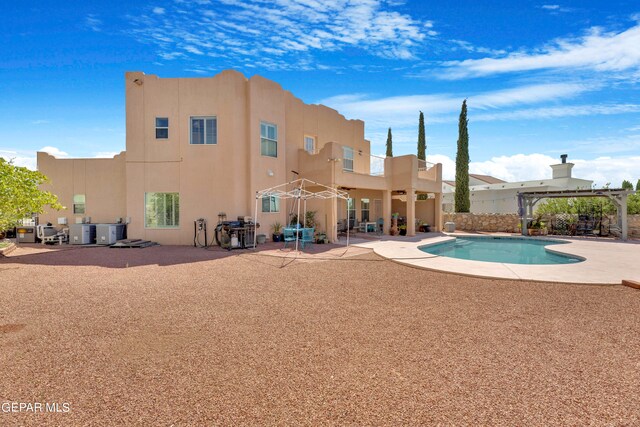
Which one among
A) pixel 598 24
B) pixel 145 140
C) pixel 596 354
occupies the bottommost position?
pixel 596 354

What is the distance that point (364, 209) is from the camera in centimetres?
2150

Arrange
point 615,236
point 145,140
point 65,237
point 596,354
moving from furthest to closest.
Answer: point 615,236 → point 65,237 → point 145,140 → point 596,354

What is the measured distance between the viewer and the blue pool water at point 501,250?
12.2 meters

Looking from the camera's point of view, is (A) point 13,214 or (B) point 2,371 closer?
(B) point 2,371

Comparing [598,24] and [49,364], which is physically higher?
[598,24]

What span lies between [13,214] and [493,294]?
52.6 ft

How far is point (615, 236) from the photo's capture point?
1769cm

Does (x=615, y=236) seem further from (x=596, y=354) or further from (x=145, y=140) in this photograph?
(x=145, y=140)

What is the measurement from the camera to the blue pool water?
40.1 feet

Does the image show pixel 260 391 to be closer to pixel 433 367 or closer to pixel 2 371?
pixel 433 367

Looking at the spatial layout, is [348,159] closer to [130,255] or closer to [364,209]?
[364,209]

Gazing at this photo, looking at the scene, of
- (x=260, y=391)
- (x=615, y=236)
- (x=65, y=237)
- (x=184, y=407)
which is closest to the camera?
(x=184, y=407)

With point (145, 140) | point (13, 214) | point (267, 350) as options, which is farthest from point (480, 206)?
point (13, 214)

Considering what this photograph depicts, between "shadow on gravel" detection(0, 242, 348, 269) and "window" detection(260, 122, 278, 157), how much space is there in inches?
190
